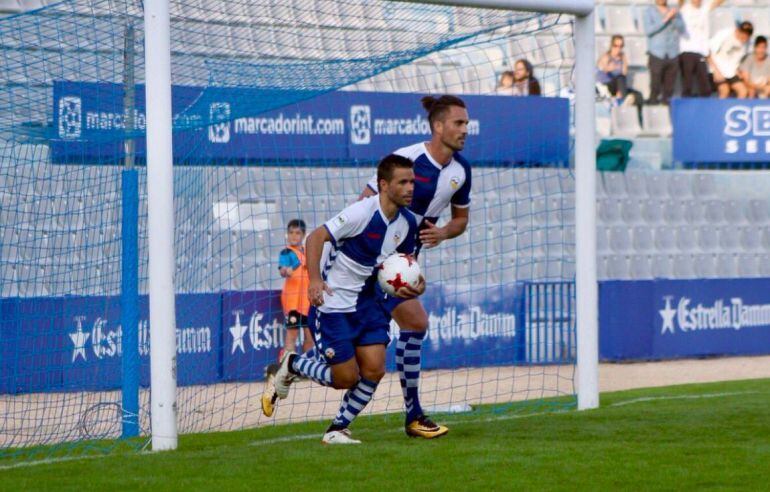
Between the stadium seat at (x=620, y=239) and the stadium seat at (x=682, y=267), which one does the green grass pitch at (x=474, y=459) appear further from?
the stadium seat at (x=682, y=267)

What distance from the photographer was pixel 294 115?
1495 centimetres

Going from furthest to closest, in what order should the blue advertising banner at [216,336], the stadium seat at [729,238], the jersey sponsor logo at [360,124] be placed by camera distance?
the stadium seat at [729,238]
the jersey sponsor logo at [360,124]
the blue advertising banner at [216,336]

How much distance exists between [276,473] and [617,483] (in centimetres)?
173

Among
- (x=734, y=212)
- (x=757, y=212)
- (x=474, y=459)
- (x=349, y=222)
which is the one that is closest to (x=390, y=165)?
(x=349, y=222)

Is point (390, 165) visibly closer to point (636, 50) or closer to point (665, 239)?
point (665, 239)

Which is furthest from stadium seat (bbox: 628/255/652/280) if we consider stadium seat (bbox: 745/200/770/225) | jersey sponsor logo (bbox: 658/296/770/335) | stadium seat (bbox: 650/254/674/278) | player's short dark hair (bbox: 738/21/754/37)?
player's short dark hair (bbox: 738/21/754/37)

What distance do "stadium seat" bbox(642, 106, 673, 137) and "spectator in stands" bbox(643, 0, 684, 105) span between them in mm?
144

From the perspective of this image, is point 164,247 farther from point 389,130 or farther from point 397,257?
point 389,130

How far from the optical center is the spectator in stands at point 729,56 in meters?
19.2

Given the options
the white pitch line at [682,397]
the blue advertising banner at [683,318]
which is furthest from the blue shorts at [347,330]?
the blue advertising banner at [683,318]

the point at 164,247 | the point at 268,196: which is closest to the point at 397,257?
the point at 164,247

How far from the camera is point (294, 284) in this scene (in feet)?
45.4

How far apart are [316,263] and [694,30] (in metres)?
13.7

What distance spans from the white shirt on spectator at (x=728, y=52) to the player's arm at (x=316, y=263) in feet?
43.7
